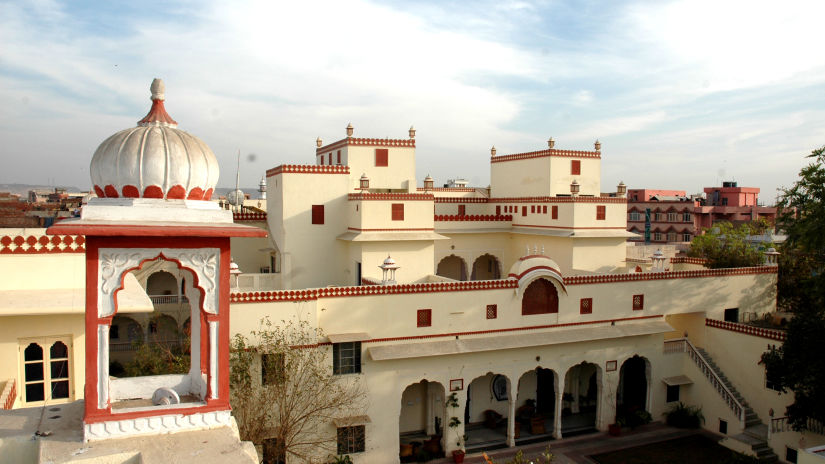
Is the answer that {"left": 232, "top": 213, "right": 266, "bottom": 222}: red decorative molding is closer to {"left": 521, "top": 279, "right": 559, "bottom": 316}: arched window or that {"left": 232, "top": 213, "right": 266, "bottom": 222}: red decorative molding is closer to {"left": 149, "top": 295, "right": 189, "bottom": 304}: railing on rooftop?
{"left": 149, "top": 295, "right": 189, "bottom": 304}: railing on rooftop

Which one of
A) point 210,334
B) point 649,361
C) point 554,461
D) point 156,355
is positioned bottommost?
point 554,461

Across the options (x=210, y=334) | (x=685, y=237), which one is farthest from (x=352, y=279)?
(x=685, y=237)

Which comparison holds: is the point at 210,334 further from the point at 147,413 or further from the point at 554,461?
the point at 554,461

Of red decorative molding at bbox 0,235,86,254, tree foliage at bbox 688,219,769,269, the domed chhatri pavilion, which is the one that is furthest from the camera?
tree foliage at bbox 688,219,769,269

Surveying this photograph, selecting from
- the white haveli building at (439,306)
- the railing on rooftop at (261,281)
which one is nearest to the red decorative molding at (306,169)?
the white haveli building at (439,306)

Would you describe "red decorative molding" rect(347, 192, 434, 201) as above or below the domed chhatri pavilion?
above

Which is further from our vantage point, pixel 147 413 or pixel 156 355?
pixel 156 355

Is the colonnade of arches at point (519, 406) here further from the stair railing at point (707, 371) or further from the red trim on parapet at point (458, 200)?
the red trim on parapet at point (458, 200)

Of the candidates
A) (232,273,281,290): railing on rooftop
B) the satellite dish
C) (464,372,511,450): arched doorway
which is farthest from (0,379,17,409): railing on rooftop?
(464,372,511,450): arched doorway

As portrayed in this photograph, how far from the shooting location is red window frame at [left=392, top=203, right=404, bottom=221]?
24.2 metres

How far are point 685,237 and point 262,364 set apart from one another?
48.8 meters

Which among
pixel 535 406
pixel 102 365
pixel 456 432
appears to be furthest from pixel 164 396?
pixel 535 406

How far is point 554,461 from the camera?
1841cm

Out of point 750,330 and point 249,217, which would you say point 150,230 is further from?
point 750,330
